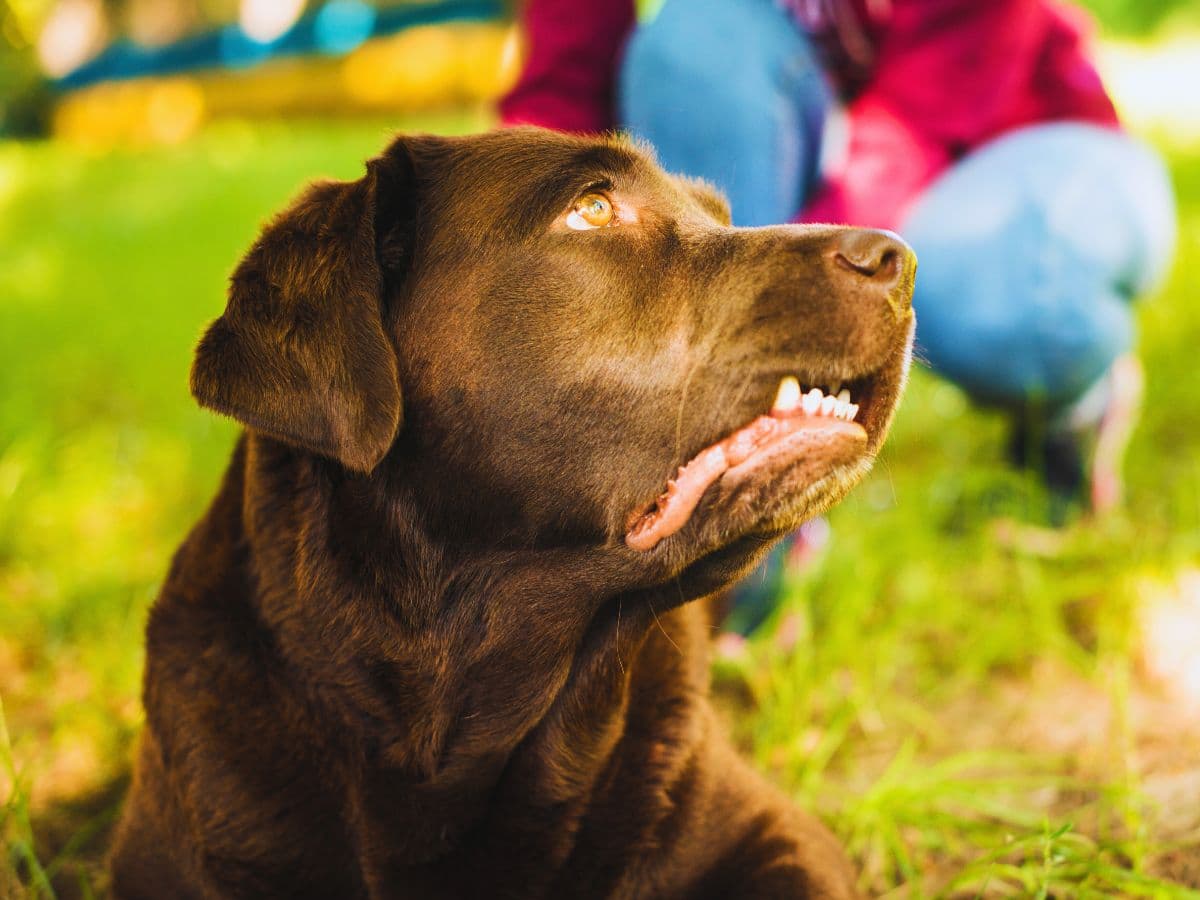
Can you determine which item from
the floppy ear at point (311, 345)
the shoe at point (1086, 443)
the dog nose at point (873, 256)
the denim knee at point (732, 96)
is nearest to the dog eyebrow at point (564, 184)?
the floppy ear at point (311, 345)

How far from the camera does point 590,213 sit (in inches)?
69.9

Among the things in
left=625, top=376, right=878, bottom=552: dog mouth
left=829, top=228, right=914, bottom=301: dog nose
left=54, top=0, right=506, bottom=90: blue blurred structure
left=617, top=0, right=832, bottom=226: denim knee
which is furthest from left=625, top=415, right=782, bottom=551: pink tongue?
left=54, top=0, right=506, bottom=90: blue blurred structure

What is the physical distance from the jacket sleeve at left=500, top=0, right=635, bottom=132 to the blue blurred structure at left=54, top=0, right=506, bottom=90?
10505 mm

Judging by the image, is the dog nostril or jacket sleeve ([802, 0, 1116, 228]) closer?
the dog nostril

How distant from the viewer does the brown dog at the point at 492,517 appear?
1603 mm

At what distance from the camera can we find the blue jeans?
9.32 feet

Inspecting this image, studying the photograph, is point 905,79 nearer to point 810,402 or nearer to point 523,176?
point 523,176

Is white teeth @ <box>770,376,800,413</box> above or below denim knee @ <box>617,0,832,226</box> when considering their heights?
above

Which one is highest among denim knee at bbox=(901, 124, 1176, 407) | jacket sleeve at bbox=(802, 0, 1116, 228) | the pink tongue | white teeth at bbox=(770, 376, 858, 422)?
white teeth at bbox=(770, 376, 858, 422)

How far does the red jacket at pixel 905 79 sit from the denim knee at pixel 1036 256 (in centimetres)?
15

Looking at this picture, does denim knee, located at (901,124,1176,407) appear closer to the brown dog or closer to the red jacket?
the red jacket

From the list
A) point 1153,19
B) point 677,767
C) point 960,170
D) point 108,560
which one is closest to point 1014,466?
point 960,170

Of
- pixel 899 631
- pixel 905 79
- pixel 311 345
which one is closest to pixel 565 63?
pixel 905 79

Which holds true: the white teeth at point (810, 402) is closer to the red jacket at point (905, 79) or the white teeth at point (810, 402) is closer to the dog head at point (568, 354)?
the dog head at point (568, 354)
